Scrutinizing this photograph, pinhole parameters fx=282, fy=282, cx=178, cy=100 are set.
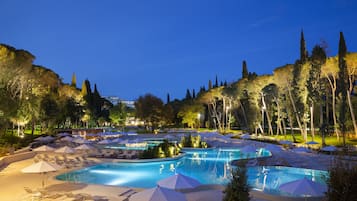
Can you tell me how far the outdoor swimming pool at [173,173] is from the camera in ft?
41.4

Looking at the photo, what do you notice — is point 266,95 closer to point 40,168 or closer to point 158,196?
point 40,168

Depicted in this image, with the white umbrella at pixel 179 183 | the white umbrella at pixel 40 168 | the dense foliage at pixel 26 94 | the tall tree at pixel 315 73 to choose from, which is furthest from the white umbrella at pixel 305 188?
the tall tree at pixel 315 73

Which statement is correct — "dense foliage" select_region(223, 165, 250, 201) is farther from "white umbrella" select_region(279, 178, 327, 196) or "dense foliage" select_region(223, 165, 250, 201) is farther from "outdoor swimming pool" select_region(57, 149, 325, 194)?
"outdoor swimming pool" select_region(57, 149, 325, 194)

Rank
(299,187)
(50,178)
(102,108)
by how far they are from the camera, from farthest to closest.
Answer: (102,108) < (50,178) < (299,187)

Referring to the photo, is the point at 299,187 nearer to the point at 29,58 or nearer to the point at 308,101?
the point at 308,101

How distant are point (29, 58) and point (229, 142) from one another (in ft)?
73.8

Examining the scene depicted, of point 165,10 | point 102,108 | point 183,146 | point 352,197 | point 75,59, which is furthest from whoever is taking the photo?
point 75,59

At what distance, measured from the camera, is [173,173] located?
48.4ft

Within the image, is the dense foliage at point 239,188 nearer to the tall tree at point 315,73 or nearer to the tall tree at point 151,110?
the tall tree at point 315,73

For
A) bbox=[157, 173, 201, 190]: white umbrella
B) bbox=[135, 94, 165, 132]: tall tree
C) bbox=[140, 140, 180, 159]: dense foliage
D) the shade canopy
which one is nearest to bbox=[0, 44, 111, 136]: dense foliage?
bbox=[140, 140, 180, 159]: dense foliage

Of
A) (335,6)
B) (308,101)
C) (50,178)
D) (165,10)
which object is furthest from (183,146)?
(165,10)

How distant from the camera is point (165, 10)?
140 meters

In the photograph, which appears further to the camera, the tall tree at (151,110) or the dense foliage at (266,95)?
the tall tree at (151,110)

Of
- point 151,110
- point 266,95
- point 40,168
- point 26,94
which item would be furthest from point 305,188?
point 151,110
